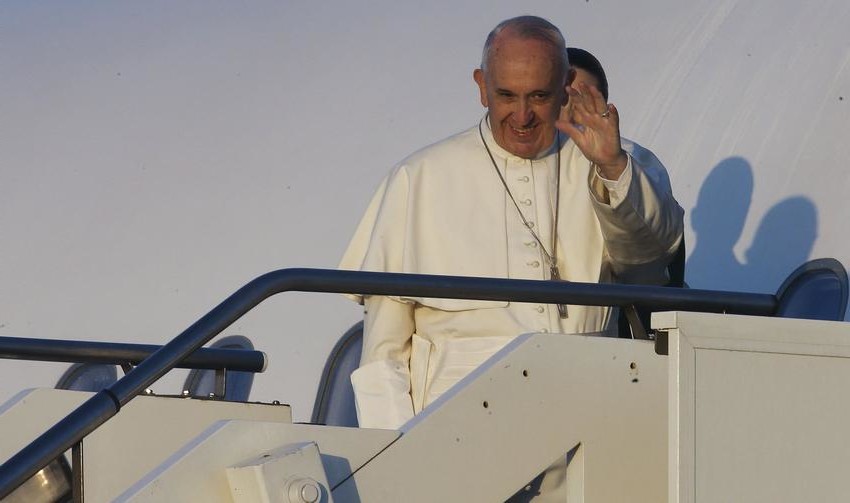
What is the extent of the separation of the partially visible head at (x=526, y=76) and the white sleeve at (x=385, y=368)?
1.91 feet

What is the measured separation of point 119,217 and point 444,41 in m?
2.02

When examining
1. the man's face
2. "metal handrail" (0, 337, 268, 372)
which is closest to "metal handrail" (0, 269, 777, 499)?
the man's face

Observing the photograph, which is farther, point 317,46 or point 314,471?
point 317,46

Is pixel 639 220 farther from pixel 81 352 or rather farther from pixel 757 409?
pixel 81 352

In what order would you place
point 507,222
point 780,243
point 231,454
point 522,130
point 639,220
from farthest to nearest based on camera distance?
1. point 780,243
2. point 507,222
3. point 522,130
4. point 639,220
5. point 231,454

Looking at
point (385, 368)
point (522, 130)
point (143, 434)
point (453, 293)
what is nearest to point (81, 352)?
point (143, 434)

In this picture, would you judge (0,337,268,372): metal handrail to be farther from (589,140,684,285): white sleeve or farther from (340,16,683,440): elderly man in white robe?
(589,140,684,285): white sleeve

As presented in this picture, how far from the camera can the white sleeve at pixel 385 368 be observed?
13.3 ft

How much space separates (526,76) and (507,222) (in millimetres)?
456

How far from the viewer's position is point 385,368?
13.5 ft

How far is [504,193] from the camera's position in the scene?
14.4ft

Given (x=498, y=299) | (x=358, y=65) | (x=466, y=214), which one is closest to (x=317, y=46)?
(x=358, y=65)

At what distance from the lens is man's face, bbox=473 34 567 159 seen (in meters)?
4.10

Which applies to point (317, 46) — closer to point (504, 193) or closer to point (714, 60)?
point (714, 60)
